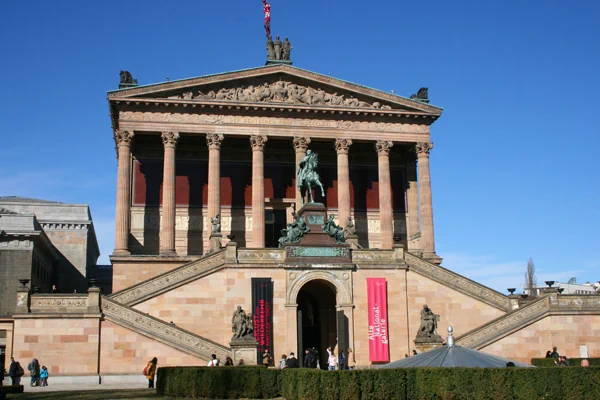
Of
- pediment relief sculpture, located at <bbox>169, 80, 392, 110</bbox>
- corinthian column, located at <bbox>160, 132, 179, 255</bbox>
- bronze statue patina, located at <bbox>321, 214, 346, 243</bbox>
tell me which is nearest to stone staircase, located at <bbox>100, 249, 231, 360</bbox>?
bronze statue patina, located at <bbox>321, 214, 346, 243</bbox>

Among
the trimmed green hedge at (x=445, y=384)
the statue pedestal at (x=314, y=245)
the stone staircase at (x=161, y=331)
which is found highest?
the statue pedestal at (x=314, y=245)

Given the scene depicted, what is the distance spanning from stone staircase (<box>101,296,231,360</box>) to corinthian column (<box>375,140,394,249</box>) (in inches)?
969

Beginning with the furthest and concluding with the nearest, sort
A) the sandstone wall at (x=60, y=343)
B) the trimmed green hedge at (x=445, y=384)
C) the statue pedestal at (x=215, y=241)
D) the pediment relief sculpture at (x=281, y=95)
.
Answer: the pediment relief sculpture at (x=281, y=95)
the statue pedestal at (x=215, y=241)
the sandstone wall at (x=60, y=343)
the trimmed green hedge at (x=445, y=384)

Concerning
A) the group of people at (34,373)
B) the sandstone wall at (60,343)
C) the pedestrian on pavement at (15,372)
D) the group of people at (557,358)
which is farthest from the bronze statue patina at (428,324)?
the pedestrian on pavement at (15,372)

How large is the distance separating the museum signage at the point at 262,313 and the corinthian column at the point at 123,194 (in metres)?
15.6

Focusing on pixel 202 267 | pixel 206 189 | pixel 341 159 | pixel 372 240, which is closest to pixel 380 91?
pixel 341 159

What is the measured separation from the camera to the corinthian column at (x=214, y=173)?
61.6 m

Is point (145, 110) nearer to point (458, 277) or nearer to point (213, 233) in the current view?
point (213, 233)

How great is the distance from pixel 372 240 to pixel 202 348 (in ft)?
90.8

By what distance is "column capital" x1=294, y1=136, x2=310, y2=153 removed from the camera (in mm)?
64188

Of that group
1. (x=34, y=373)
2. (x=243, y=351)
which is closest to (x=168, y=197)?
(x=243, y=351)

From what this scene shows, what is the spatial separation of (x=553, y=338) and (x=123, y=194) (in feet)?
109

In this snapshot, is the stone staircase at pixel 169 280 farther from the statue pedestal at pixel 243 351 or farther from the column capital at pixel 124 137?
the column capital at pixel 124 137

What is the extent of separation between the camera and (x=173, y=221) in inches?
2382
